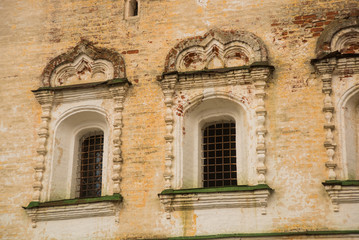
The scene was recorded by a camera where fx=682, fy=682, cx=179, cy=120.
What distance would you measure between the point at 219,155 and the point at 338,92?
107 inches

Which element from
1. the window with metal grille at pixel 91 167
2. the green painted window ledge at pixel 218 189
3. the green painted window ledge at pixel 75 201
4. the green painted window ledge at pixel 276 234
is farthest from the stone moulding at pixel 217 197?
the window with metal grille at pixel 91 167

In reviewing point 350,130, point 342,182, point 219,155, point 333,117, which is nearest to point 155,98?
point 219,155

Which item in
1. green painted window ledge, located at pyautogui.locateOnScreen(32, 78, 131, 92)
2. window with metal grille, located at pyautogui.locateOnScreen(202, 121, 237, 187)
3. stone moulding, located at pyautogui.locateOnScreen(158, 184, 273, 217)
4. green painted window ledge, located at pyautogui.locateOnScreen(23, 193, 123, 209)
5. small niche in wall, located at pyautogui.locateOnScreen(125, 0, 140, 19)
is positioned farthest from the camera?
small niche in wall, located at pyautogui.locateOnScreen(125, 0, 140, 19)

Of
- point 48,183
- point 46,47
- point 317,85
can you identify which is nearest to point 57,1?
point 46,47

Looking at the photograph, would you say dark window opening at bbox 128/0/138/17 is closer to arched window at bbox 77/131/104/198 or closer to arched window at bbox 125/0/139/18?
arched window at bbox 125/0/139/18

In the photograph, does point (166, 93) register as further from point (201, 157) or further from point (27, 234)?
point (27, 234)

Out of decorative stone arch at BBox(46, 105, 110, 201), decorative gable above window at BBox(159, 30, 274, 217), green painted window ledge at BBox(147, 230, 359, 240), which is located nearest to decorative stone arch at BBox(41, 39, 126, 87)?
decorative stone arch at BBox(46, 105, 110, 201)

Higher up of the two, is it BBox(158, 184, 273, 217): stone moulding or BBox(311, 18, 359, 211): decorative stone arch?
BBox(311, 18, 359, 211): decorative stone arch

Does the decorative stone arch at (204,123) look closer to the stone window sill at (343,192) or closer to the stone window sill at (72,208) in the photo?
the stone window sill at (72,208)

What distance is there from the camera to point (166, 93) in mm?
13984

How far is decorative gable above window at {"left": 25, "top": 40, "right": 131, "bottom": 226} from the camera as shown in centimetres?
1392

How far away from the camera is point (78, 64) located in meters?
14.9

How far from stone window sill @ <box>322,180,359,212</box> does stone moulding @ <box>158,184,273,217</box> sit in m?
1.15

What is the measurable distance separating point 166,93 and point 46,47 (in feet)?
10.4
